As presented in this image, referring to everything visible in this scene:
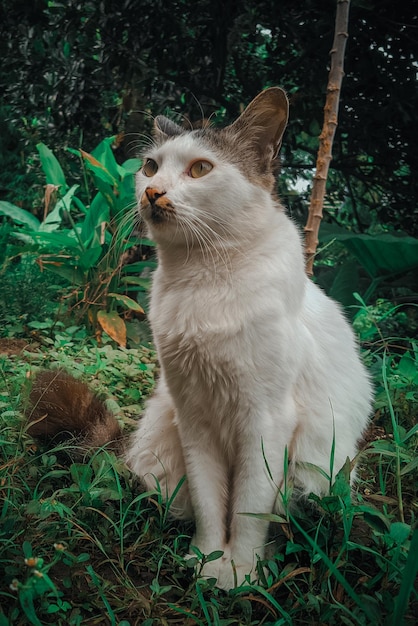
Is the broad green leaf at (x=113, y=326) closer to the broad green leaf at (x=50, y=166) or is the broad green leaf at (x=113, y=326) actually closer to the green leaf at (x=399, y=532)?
the broad green leaf at (x=50, y=166)

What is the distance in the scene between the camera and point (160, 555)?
4.51ft

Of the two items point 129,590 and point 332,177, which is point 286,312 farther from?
point 332,177

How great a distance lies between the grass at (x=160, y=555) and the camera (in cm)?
110

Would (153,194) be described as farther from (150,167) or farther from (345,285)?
(345,285)

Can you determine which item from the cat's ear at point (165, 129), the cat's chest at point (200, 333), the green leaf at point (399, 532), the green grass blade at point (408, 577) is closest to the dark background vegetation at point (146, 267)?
the green leaf at point (399, 532)

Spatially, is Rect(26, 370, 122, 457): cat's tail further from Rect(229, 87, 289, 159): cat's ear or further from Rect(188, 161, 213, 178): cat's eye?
Rect(229, 87, 289, 159): cat's ear

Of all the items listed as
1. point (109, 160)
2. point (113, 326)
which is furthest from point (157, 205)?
point (109, 160)

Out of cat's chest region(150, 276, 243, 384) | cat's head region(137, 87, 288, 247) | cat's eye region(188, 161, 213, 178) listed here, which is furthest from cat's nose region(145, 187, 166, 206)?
cat's chest region(150, 276, 243, 384)

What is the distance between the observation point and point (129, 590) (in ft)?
3.92

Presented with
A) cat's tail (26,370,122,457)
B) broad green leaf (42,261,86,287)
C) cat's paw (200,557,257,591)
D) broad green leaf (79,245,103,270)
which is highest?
broad green leaf (79,245,103,270)

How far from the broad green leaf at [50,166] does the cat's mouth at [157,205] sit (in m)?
2.25

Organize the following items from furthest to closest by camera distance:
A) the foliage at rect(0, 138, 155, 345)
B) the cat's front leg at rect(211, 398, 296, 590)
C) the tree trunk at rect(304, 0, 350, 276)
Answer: the foliage at rect(0, 138, 155, 345) → the tree trunk at rect(304, 0, 350, 276) → the cat's front leg at rect(211, 398, 296, 590)

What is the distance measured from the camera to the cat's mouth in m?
1.36

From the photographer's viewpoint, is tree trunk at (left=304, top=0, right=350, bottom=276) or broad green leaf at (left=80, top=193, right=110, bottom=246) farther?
broad green leaf at (left=80, top=193, right=110, bottom=246)
